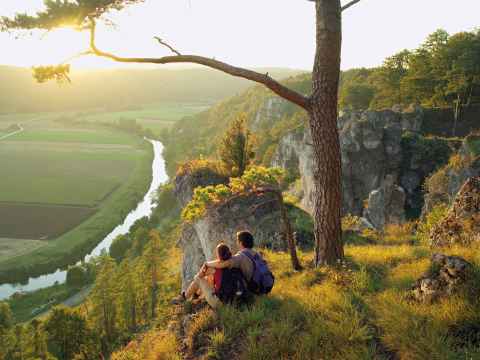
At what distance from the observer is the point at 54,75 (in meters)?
8.38

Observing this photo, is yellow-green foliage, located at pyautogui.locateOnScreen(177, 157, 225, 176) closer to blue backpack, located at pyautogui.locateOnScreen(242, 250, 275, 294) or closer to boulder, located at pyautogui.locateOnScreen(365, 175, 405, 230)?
boulder, located at pyautogui.locateOnScreen(365, 175, 405, 230)

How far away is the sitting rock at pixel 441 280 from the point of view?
5207 millimetres

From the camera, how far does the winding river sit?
2174 inches

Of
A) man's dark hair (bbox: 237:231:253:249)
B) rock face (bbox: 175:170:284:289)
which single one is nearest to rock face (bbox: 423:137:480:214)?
rock face (bbox: 175:170:284:289)

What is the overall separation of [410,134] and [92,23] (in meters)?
29.4

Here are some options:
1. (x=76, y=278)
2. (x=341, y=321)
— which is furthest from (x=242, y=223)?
(x=76, y=278)

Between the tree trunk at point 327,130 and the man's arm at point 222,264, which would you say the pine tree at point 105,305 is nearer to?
the man's arm at point 222,264

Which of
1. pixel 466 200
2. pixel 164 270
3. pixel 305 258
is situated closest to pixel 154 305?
pixel 164 270

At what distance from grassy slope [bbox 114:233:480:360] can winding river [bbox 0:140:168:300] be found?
56.8 meters

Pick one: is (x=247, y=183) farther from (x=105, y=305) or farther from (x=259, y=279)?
(x=105, y=305)

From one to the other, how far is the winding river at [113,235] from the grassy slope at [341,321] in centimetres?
5679

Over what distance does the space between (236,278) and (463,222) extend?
5.17 m

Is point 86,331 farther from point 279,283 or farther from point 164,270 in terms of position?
point 279,283

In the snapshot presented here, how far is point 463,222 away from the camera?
27.2ft
